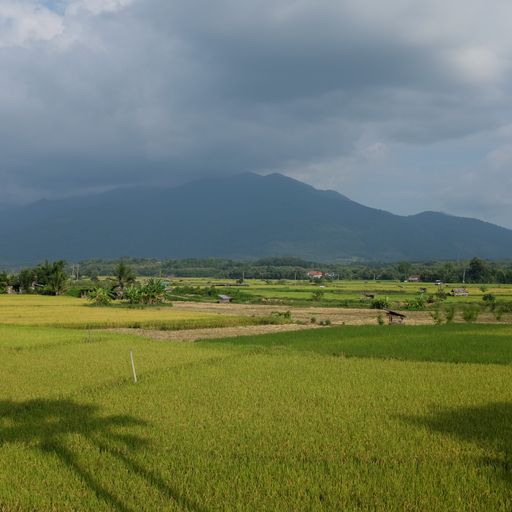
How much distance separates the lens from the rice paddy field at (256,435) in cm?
666

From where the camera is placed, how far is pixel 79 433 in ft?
30.7

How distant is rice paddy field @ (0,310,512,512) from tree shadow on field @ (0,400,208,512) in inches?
1.1

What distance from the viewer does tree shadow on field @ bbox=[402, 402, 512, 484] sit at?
25.6 feet

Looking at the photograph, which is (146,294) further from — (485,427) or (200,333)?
(485,427)

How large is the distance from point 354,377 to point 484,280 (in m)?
109

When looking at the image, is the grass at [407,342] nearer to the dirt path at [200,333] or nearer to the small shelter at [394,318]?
the dirt path at [200,333]

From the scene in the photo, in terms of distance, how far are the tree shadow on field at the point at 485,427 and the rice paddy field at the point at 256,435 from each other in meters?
0.03

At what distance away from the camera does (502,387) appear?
13.3m

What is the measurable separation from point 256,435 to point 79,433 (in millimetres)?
2980

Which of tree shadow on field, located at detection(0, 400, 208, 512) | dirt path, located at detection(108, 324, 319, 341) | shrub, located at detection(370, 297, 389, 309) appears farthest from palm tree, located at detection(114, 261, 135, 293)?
tree shadow on field, located at detection(0, 400, 208, 512)

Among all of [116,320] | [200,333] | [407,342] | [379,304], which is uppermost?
[407,342]

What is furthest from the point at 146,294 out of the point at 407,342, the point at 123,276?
the point at 407,342

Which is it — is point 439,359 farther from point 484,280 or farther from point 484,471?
point 484,280

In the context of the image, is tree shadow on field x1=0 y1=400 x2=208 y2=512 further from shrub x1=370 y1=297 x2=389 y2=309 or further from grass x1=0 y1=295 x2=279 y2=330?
shrub x1=370 y1=297 x2=389 y2=309
